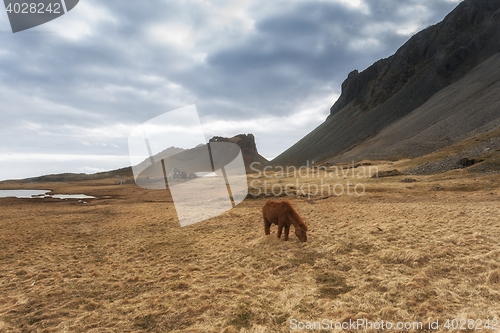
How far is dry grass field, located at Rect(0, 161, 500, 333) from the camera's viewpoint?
22.9 feet

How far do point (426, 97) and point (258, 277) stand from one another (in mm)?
144368

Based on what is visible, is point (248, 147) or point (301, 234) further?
point (248, 147)

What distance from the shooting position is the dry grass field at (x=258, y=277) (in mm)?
6977

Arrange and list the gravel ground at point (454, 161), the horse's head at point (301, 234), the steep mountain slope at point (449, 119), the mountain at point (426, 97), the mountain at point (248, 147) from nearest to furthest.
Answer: the horse's head at point (301, 234)
the gravel ground at point (454, 161)
the steep mountain slope at point (449, 119)
the mountain at point (426, 97)
the mountain at point (248, 147)

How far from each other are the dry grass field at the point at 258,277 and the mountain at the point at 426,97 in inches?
2641

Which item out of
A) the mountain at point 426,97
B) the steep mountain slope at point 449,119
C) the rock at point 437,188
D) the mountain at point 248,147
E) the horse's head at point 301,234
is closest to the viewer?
the horse's head at point 301,234

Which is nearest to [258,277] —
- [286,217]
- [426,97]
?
[286,217]

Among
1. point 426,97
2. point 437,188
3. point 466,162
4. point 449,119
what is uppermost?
point 426,97

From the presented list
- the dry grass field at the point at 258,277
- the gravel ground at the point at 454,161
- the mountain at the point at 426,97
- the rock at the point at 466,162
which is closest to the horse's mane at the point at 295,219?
the dry grass field at the point at 258,277

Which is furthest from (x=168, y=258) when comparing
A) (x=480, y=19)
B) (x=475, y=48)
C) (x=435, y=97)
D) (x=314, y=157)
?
(x=480, y=19)

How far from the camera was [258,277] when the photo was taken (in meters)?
9.83

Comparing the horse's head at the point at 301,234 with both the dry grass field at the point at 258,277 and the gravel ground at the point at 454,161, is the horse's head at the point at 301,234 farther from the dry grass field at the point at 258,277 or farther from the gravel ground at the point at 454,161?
the gravel ground at the point at 454,161

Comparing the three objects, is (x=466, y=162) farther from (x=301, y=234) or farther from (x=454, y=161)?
(x=301, y=234)

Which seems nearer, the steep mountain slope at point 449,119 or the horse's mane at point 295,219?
the horse's mane at point 295,219
